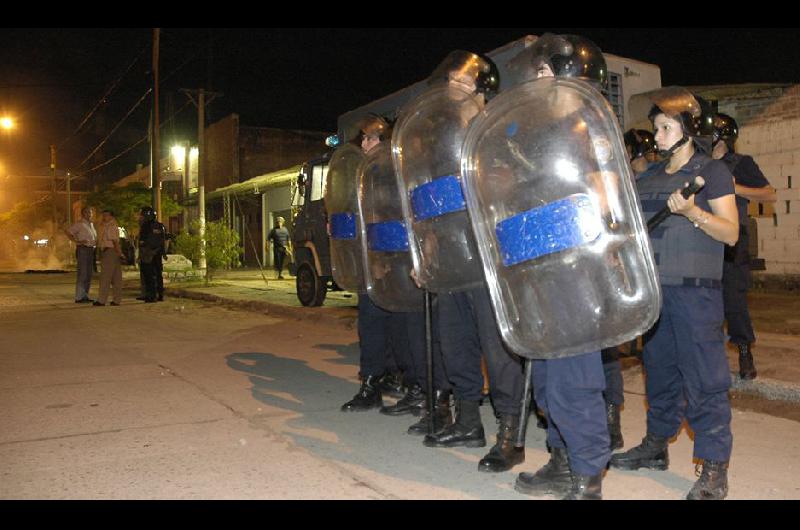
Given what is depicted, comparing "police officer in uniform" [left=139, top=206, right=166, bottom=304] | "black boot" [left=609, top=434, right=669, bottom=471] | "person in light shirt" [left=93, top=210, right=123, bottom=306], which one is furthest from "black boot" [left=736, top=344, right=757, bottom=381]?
"person in light shirt" [left=93, top=210, right=123, bottom=306]

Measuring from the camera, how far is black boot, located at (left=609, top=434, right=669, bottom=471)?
12.6 feet

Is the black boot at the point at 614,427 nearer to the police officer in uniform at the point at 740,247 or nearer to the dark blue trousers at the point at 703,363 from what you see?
the dark blue trousers at the point at 703,363

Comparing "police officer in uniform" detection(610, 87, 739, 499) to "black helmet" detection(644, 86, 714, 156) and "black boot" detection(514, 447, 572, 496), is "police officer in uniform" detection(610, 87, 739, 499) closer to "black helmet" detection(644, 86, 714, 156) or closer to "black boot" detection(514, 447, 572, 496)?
"black helmet" detection(644, 86, 714, 156)

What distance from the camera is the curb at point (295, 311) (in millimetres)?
10202

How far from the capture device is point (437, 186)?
3891 millimetres

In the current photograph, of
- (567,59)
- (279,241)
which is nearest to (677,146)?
(567,59)

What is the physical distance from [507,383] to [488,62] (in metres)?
1.78

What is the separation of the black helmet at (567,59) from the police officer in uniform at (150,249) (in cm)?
1141

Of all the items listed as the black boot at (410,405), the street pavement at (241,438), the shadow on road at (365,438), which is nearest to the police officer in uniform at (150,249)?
the street pavement at (241,438)

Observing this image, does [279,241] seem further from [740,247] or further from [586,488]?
Answer: [586,488]

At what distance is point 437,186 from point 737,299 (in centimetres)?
275

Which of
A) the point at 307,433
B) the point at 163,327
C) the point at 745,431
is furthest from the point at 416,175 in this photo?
the point at 163,327

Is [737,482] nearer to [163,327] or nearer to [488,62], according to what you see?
[488,62]

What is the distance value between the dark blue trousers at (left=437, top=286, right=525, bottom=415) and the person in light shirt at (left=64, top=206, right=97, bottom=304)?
11023 millimetres
